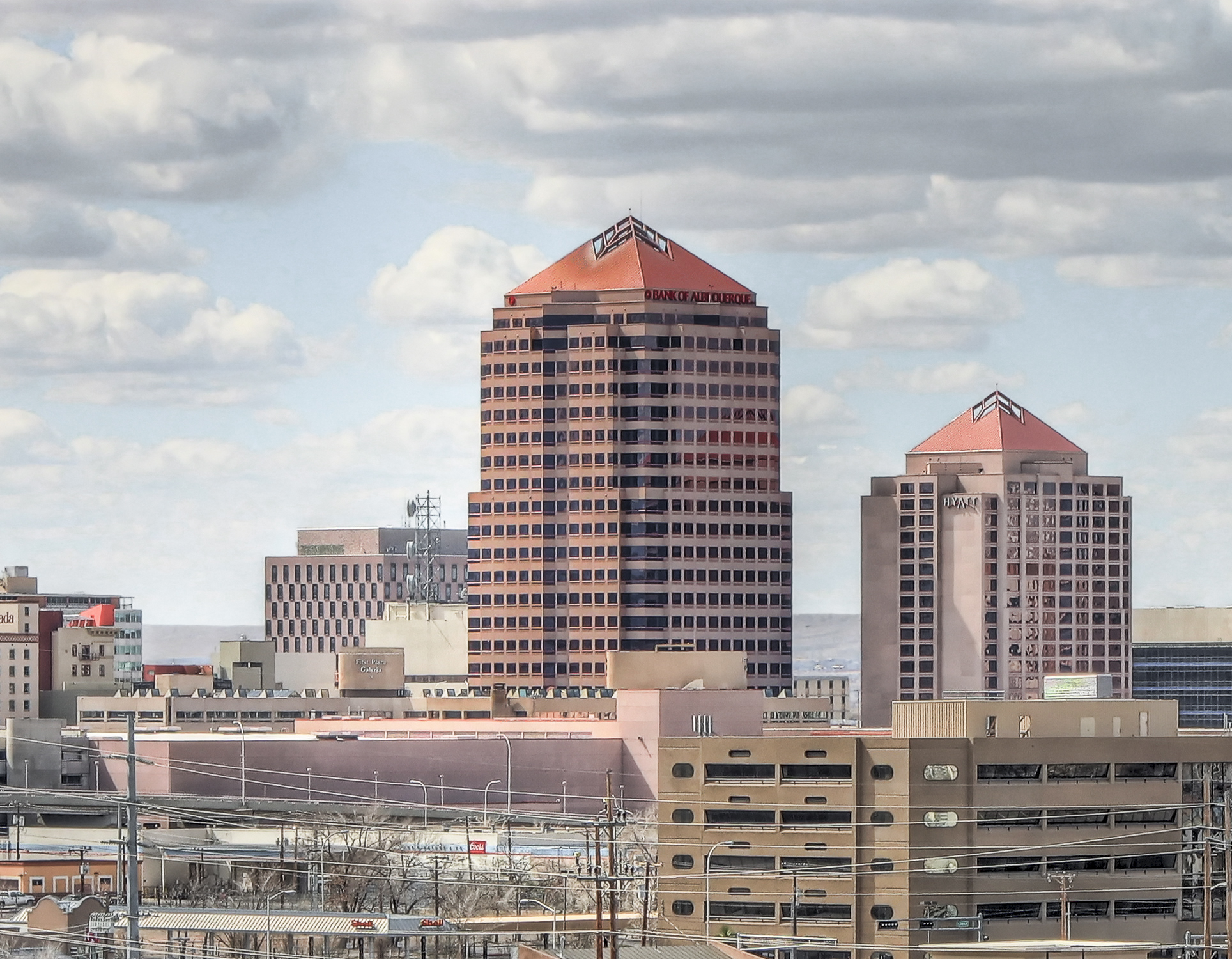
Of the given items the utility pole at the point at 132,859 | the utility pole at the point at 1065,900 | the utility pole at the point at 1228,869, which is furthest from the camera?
the utility pole at the point at 1065,900

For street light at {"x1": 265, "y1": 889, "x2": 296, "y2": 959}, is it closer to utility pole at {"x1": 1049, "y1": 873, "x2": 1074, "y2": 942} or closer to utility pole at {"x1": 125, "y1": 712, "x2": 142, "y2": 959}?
utility pole at {"x1": 125, "y1": 712, "x2": 142, "y2": 959}

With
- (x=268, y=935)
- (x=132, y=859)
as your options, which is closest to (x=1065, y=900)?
(x=268, y=935)

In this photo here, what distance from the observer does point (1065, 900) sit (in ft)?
589

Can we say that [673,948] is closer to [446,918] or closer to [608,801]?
[608,801]

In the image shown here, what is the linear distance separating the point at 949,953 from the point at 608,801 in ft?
138

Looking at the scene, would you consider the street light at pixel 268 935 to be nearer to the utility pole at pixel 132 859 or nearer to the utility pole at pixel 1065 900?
the utility pole at pixel 132 859

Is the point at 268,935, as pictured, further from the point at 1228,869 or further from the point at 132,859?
the point at 132,859

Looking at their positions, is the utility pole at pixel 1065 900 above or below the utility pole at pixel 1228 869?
below

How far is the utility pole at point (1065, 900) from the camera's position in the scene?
587ft

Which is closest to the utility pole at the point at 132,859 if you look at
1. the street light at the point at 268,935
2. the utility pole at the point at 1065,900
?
the street light at the point at 268,935

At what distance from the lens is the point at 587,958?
468 feet

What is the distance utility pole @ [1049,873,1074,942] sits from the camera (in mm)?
179000

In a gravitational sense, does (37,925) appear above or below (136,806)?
below

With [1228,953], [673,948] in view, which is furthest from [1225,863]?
[673,948]
